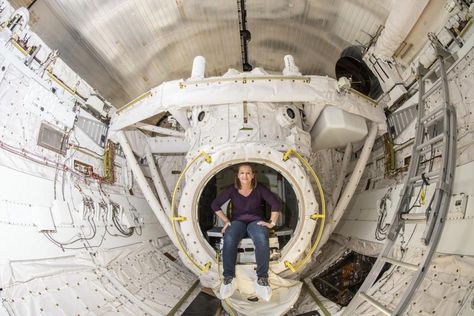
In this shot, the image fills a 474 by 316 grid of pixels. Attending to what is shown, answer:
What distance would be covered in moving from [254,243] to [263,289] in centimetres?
43

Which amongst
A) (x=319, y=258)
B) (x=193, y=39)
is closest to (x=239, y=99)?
(x=193, y=39)

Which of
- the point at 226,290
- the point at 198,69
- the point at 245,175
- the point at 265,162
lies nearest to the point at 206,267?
the point at 226,290

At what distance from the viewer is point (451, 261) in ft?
7.07

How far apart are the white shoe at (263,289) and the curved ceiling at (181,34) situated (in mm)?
3247

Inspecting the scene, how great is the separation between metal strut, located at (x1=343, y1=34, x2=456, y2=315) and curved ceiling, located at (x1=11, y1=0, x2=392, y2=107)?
1356mm

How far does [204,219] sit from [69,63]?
108 inches

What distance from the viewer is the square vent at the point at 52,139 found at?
3122mm

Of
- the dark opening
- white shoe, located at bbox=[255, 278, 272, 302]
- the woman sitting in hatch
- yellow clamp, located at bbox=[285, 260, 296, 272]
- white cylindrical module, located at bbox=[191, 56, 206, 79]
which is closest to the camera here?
white shoe, located at bbox=[255, 278, 272, 302]

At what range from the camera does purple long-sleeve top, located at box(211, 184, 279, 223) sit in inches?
130

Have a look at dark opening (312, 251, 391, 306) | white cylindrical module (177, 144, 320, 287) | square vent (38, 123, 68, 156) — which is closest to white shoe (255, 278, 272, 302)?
white cylindrical module (177, 144, 320, 287)

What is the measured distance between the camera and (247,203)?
3377mm

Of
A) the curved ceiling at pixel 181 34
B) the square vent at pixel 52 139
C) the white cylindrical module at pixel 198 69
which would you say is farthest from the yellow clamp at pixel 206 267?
the curved ceiling at pixel 181 34

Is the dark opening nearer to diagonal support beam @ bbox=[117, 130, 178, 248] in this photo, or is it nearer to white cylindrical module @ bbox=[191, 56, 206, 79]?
diagonal support beam @ bbox=[117, 130, 178, 248]

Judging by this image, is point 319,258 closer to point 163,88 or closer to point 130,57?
point 163,88
